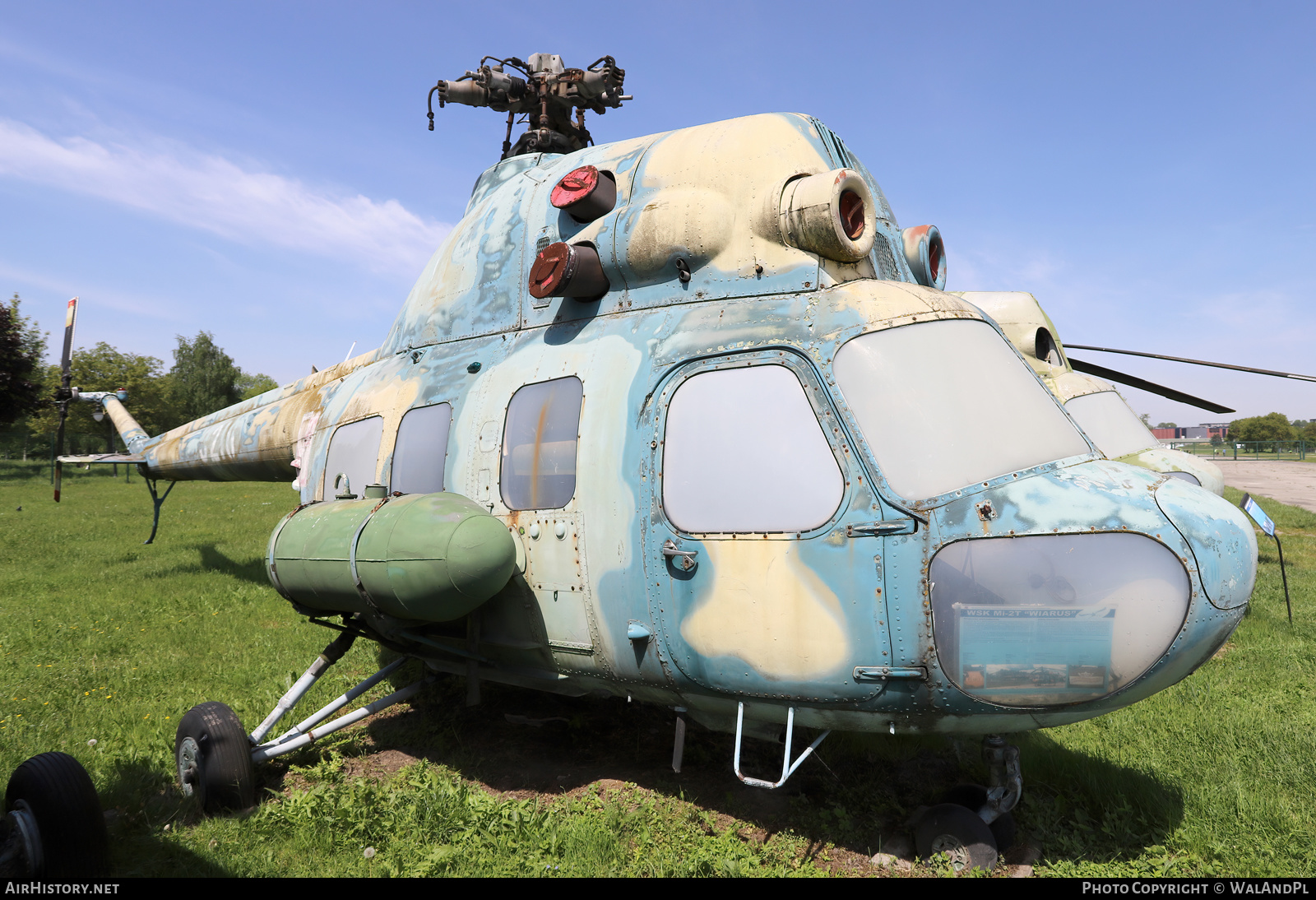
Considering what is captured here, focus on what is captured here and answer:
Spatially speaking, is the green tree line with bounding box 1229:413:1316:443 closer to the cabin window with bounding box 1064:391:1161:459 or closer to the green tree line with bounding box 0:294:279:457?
the cabin window with bounding box 1064:391:1161:459

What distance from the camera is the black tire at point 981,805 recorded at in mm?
3883

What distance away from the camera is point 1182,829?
13.2 ft

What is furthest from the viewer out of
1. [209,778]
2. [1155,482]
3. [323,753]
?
[323,753]

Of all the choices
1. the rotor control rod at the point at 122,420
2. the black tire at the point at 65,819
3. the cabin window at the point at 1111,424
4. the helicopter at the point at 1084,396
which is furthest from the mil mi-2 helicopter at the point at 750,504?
the rotor control rod at the point at 122,420

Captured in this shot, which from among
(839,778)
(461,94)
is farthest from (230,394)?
(839,778)

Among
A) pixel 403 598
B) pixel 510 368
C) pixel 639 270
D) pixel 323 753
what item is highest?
pixel 639 270

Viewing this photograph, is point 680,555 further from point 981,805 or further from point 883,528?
point 981,805

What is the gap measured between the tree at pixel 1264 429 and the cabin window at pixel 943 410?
10023 cm

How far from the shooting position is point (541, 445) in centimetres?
428

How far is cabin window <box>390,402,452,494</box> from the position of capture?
4.80 metres

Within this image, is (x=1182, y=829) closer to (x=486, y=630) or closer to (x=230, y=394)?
(x=486, y=630)

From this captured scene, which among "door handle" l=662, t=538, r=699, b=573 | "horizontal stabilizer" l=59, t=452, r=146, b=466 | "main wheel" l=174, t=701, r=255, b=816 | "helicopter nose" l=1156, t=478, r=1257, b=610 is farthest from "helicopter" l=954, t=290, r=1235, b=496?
"horizontal stabilizer" l=59, t=452, r=146, b=466

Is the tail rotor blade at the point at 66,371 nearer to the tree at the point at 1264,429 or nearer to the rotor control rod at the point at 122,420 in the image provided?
the rotor control rod at the point at 122,420
